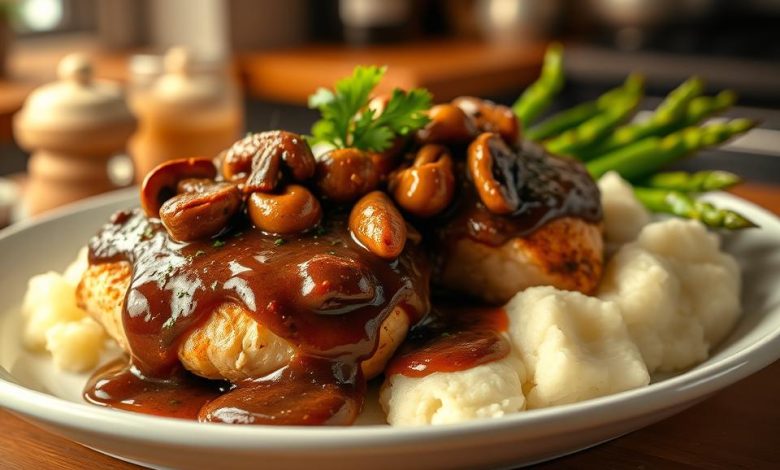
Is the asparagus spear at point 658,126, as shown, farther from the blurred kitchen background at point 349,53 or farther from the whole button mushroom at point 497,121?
the blurred kitchen background at point 349,53

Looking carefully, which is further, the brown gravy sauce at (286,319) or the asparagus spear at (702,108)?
the asparagus spear at (702,108)

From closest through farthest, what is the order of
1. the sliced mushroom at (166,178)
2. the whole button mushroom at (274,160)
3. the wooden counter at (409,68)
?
the whole button mushroom at (274,160), the sliced mushroom at (166,178), the wooden counter at (409,68)

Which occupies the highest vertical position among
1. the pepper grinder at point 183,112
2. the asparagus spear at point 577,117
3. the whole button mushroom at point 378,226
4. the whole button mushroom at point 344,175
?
the whole button mushroom at point 344,175

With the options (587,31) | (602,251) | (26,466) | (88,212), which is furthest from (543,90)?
(587,31)

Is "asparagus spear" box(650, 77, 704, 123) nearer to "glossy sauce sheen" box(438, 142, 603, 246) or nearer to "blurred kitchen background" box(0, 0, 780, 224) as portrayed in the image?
"glossy sauce sheen" box(438, 142, 603, 246)

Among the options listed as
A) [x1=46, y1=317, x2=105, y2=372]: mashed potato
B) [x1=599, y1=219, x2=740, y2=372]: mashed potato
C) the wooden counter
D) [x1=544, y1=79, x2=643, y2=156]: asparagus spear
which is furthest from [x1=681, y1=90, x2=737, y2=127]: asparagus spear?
the wooden counter

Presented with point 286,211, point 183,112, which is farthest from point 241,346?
point 183,112

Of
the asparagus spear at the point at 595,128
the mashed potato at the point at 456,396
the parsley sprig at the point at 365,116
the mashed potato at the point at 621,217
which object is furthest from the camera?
the asparagus spear at the point at 595,128

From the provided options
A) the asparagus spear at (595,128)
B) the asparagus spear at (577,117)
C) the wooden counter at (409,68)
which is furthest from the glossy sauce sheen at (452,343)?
the wooden counter at (409,68)
